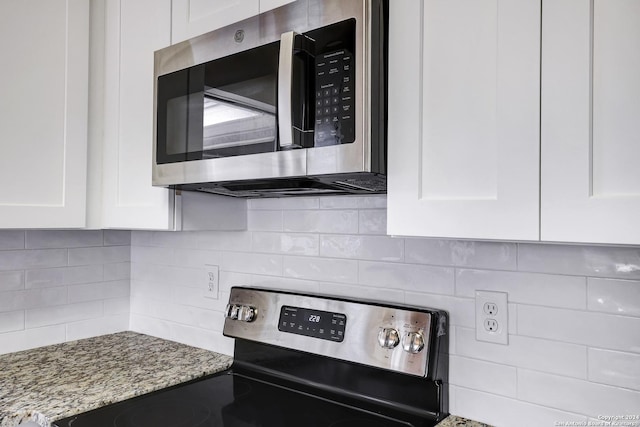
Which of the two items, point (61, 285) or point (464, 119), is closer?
point (464, 119)

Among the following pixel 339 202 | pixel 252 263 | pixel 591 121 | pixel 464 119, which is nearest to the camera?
pixel 591 121

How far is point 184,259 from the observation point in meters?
1.82

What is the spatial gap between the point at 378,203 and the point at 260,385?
0.67 metres

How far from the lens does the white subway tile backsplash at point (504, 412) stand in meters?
1.05

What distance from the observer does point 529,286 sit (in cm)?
109

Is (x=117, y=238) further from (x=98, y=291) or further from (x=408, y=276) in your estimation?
(x=408, y=276)

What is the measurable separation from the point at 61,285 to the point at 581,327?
175 centimetres

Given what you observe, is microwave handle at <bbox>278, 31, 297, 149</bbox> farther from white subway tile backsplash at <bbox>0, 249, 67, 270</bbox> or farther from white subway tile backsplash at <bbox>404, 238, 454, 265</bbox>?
white subway tile backsplash at <bbox>0, 249, 67, 270</bbox>

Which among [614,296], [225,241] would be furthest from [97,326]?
[614,296]

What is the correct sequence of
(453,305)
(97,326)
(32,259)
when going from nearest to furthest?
(453,305) < (32,259) < (97,326)

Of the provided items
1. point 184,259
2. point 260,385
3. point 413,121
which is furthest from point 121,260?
point 413,121

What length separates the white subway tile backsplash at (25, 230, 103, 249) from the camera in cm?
172

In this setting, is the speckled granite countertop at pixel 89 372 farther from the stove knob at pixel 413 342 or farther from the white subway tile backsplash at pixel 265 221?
the stove knob at pixel 413 342

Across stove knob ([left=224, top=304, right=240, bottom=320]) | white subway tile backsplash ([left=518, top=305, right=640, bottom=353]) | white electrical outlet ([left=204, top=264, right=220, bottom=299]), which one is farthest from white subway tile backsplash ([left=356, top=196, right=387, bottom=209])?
white electrical outlet ([left=204, top=264, right=220, bottom=299])
